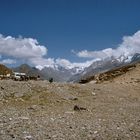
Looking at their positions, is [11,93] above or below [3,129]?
above

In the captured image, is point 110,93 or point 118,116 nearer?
point 118,116

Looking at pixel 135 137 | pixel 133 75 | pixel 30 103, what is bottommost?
pixel 135 137

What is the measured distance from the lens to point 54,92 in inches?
1335

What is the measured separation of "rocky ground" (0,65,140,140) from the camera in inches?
736

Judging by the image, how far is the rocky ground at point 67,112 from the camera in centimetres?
1870

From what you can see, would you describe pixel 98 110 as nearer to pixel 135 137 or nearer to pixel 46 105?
pixel 46 105

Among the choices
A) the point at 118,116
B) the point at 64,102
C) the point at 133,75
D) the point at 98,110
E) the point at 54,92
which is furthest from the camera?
the point at 133,75

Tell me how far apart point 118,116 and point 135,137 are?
6.96 metres

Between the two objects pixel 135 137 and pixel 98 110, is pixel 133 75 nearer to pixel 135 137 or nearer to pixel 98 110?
pixel 98 110

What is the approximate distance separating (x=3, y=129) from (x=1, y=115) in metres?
4.54

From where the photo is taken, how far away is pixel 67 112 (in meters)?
26.7

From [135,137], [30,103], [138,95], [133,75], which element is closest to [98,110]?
[30,103]

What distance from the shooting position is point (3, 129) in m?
19.2

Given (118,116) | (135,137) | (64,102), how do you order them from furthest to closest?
(64,102) < (118,116) < (135,137)
